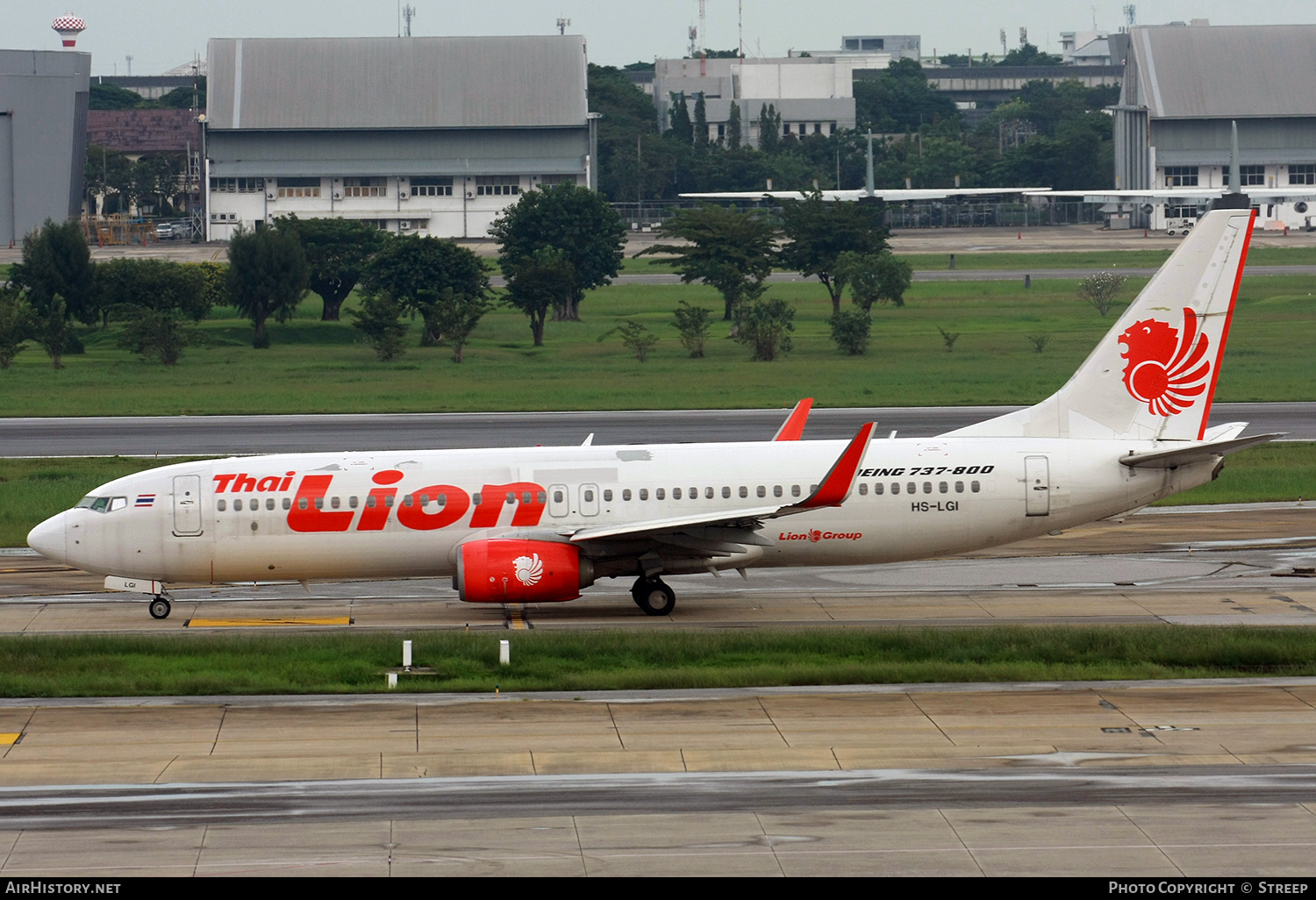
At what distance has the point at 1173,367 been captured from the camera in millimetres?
38344

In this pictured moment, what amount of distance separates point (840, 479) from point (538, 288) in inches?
2852

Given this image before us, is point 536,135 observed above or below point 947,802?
above

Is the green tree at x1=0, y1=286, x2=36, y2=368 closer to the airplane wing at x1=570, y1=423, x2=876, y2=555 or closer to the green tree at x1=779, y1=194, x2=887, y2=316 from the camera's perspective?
the green tree at x1=779, y1=194, x2=887, y2=316

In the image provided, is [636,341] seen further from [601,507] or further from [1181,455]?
[1181,455]

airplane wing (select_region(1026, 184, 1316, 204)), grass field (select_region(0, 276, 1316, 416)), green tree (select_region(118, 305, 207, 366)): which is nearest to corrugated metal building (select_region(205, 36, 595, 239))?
airplane wing (select_region(1026, 184, 1316, 204))

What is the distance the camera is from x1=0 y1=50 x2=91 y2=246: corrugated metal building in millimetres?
177375

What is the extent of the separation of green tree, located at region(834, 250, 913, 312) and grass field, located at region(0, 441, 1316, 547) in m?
52.7

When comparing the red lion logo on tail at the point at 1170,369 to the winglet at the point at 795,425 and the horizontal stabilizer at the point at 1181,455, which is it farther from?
the winglet at the point at 795,425

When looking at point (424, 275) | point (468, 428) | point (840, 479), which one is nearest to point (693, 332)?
point (424, 275)

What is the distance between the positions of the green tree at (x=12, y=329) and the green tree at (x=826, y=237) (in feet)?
168

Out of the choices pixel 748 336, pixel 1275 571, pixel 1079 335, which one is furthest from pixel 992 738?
pixel 1079 335
